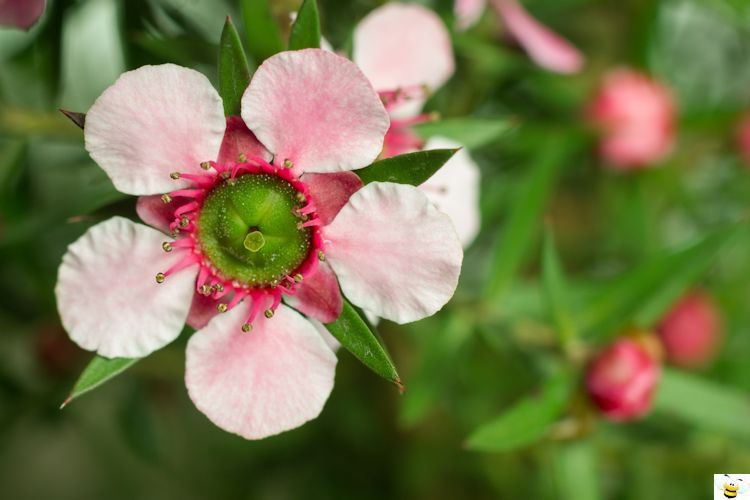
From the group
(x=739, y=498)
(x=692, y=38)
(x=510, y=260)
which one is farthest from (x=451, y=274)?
(x=692, y=38)

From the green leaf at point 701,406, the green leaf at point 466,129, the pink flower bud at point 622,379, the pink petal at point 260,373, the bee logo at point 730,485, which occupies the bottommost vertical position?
the bee logo at point 730,485

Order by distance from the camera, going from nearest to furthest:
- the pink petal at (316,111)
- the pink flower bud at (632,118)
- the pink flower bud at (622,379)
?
the pink petal at (316,111) → the pink flower bud at (622,379) → the pink flower bud at (632,118)

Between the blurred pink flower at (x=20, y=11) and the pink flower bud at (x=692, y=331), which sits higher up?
the blurred pink flower at (x=20, y=11)

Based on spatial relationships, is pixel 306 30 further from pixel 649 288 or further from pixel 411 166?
pixel 649 288

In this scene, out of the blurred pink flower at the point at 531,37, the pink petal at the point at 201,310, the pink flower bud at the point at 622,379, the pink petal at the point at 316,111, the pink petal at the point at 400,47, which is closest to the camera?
the pink petal at the point at 316,111

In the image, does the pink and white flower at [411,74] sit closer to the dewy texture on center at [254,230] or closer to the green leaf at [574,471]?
the dewy texture on center at [254,230]

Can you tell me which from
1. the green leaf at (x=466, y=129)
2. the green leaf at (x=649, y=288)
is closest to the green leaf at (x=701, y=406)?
the green leaf at (x=649, y=288)

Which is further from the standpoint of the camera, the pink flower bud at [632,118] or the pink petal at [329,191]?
the pink flower bud at [632,118]

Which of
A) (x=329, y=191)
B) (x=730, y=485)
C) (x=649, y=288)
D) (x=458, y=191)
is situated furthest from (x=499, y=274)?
(x=329, y=191)
